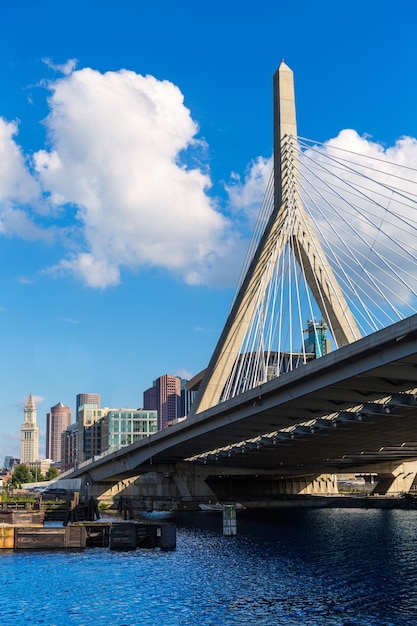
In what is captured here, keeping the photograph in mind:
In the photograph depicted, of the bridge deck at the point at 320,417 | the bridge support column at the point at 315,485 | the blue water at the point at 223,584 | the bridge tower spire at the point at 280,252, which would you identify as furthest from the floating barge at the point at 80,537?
the bridge support column at the point at 315,485

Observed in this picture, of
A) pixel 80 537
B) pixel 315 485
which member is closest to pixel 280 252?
pixel 80 537

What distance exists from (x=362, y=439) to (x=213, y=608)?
36997 millimetres

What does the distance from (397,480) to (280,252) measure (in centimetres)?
6035

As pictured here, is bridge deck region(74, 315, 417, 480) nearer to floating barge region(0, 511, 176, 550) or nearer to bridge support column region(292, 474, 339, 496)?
floating barge region(0, 511, 176, 550)

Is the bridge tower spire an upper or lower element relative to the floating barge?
upper

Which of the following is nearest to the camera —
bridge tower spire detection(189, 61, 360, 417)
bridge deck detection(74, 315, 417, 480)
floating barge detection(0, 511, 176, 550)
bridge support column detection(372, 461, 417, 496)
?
bridge deck detection(74, 315, 417, 480)

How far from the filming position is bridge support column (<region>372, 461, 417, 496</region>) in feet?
336

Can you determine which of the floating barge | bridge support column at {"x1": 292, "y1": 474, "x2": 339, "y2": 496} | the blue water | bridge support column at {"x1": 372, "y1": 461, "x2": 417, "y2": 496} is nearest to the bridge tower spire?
the blue water

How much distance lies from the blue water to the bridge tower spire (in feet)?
49.3

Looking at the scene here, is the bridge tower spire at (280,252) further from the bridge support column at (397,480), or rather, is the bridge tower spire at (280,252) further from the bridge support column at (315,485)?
the bridge support column at (315,485)

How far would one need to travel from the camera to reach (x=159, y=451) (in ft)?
265

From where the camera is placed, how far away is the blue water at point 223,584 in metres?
24.8

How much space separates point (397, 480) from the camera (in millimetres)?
103250

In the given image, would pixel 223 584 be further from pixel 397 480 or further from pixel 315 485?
pixel 315 485
